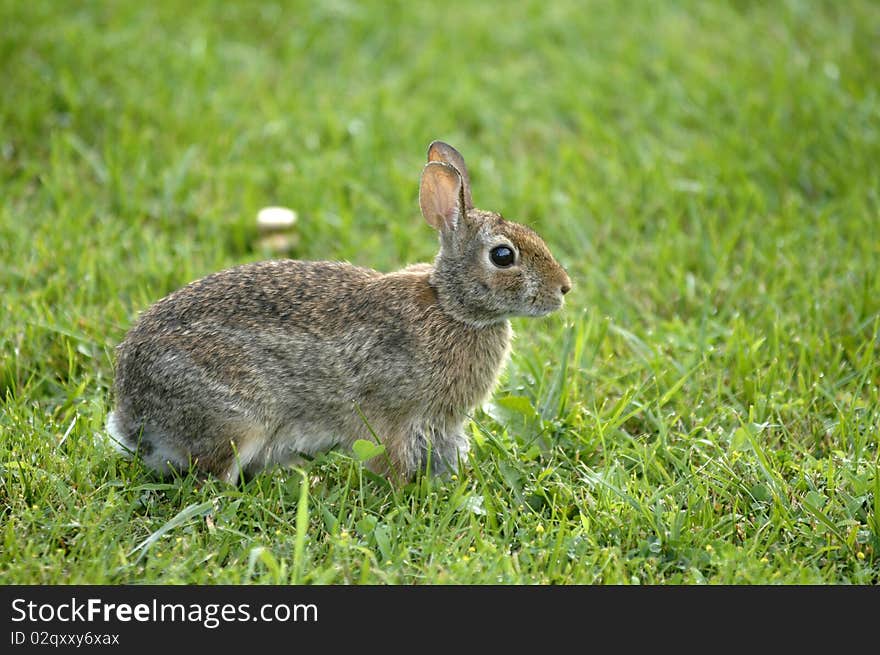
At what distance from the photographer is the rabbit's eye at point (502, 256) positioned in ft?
15.5

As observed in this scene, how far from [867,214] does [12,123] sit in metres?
5.65

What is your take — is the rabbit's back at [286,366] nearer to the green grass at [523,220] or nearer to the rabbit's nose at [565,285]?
the green grass at [523,220]

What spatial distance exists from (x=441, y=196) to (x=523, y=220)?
7.52 feet

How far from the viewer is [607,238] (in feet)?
22.5

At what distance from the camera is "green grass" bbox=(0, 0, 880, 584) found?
14.1 feet

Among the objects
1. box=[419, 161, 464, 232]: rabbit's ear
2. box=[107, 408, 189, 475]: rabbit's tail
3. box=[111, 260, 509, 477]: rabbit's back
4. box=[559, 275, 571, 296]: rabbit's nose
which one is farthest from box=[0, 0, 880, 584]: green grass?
box=[419, 161, 464, 232]: rabbit's ear

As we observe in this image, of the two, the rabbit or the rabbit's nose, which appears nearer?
the rabbit

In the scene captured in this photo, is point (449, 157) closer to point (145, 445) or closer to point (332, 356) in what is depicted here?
point (332, 356)

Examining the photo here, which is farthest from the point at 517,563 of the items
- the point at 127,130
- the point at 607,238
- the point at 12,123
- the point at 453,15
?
the point at 453,15

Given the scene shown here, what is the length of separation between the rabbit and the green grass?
0.59ft

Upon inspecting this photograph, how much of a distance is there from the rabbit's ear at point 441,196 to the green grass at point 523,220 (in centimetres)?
86

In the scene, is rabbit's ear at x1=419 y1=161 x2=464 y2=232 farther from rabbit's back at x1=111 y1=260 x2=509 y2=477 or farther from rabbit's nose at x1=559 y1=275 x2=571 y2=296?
rabbit's nose at x1=559 y1=275 x2=571 y2=296

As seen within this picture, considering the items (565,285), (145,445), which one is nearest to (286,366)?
(145,445)

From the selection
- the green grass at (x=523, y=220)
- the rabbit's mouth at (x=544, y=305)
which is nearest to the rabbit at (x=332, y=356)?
the rabbit's mouth at (x=544, y=305)
